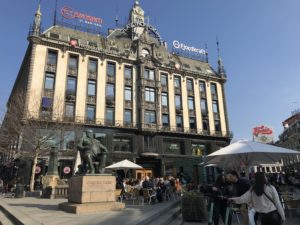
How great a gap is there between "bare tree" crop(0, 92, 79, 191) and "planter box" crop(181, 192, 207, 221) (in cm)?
1730

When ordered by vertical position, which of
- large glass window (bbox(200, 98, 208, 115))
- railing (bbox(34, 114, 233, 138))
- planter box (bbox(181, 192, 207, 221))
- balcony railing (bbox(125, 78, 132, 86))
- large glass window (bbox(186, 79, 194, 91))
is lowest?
planter box (bbox(181, 192, 207, 221))

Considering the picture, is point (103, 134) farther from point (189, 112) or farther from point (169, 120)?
point (189, 112)

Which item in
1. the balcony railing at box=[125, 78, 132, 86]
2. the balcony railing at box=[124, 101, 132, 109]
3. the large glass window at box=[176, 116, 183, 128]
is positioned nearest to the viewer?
the balcony railing at box=[124, 101, 132, 109]

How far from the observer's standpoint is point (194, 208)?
8.55 m

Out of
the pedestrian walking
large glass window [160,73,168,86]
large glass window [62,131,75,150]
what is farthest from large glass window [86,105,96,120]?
the pedestrian walking

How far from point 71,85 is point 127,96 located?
7341 millimetres

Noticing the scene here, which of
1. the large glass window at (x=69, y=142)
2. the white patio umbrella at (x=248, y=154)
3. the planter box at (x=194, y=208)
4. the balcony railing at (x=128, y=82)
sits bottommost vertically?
the planter box at (x=194, y=208)

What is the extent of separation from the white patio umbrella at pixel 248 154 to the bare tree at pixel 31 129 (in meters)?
16.4

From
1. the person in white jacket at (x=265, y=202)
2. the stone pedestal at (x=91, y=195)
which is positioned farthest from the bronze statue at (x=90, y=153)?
the person in white jacket at (x=265, y=202)

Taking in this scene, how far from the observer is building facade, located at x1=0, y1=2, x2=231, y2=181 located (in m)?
29.5

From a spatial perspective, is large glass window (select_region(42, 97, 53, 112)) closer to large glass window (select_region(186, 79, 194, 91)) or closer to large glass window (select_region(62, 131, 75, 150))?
large glass window (select_region(62, 131, 75, 150))

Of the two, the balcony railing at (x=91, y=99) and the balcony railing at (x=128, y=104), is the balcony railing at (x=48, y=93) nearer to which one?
the balcony railing at (x=91, y=99)

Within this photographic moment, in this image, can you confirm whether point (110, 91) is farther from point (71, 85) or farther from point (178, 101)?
point (178, 101)

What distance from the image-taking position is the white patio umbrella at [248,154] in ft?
33.4
